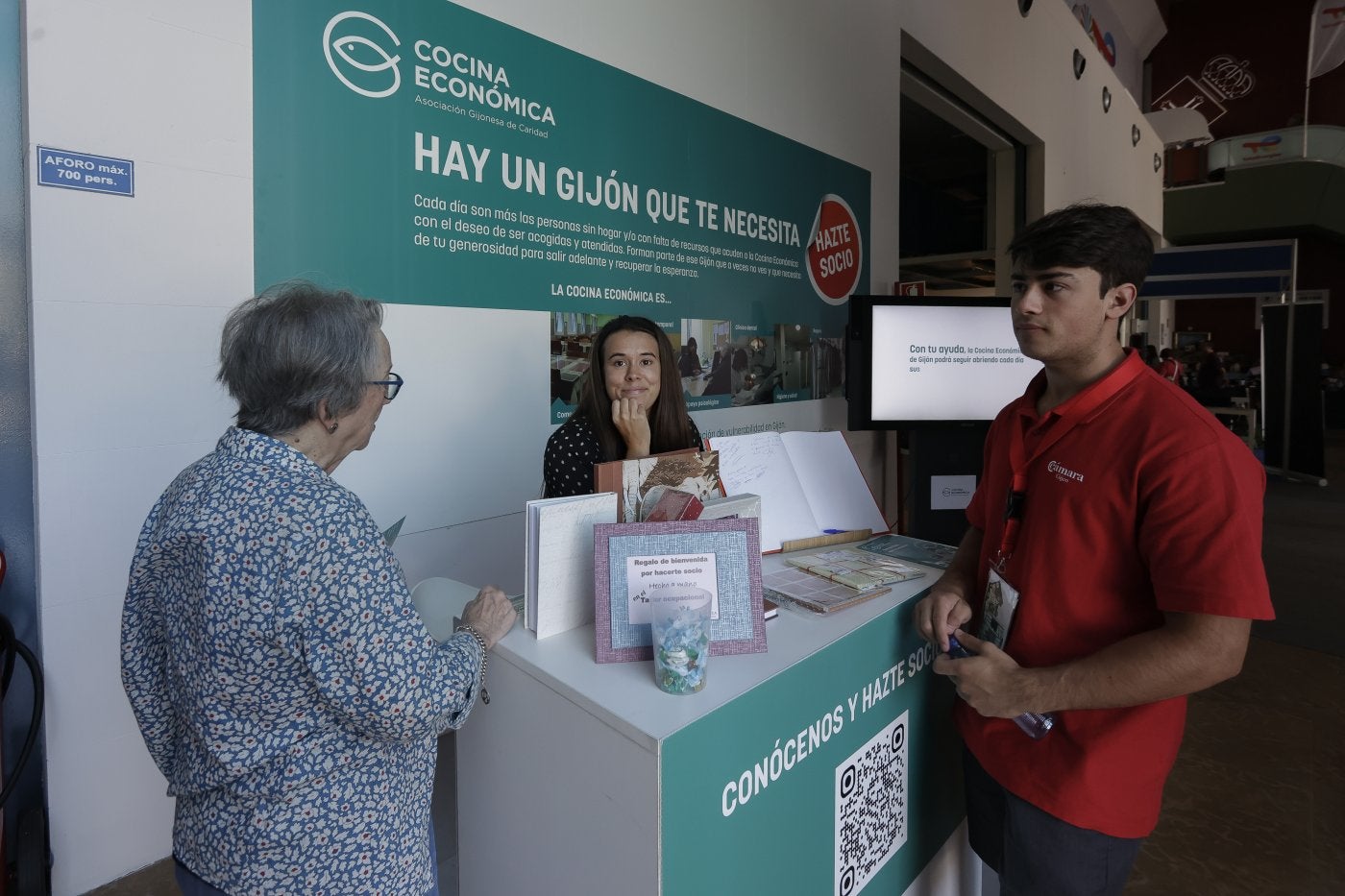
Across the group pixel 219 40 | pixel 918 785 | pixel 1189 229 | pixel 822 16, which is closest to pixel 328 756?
pixel 918 785

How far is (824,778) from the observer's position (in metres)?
1.16

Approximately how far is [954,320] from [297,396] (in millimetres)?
2425

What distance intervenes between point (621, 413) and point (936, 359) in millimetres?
1464

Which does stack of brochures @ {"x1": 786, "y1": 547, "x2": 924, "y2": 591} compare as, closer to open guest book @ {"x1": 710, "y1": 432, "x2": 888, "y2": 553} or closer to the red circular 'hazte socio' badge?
open guest book @ {"x1": 710, "y1": 432, "x2": 888, "y2": 553}

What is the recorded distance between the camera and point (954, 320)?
2738mm

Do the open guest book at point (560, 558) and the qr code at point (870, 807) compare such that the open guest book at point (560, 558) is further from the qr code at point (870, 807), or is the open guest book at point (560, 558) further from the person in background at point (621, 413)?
the person in background at point (621, 413)

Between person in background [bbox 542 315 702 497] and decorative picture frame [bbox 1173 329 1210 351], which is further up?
decorative picture frame [bbox 1173 329 1210 351]

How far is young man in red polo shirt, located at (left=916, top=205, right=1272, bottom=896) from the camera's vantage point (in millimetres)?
947

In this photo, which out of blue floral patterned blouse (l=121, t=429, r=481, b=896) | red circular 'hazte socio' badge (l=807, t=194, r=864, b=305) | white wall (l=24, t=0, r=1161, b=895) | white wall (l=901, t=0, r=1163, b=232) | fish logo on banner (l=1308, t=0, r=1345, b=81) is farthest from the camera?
fish logo on banner (l=1308, t=0, r=1345, b=81)

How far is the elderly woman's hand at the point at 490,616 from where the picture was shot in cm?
108

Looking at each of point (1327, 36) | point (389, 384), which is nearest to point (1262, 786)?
point (389, 384)

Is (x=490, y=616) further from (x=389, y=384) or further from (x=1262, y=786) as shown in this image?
(x=1262, y=786)

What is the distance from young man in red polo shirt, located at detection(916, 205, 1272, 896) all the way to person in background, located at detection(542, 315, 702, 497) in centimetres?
91

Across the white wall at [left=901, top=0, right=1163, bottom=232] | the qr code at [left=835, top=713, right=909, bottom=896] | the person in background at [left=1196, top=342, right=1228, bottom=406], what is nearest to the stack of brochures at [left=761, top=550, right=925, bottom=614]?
the qr code at [left=835, top=713, right=909, bottom=896]
